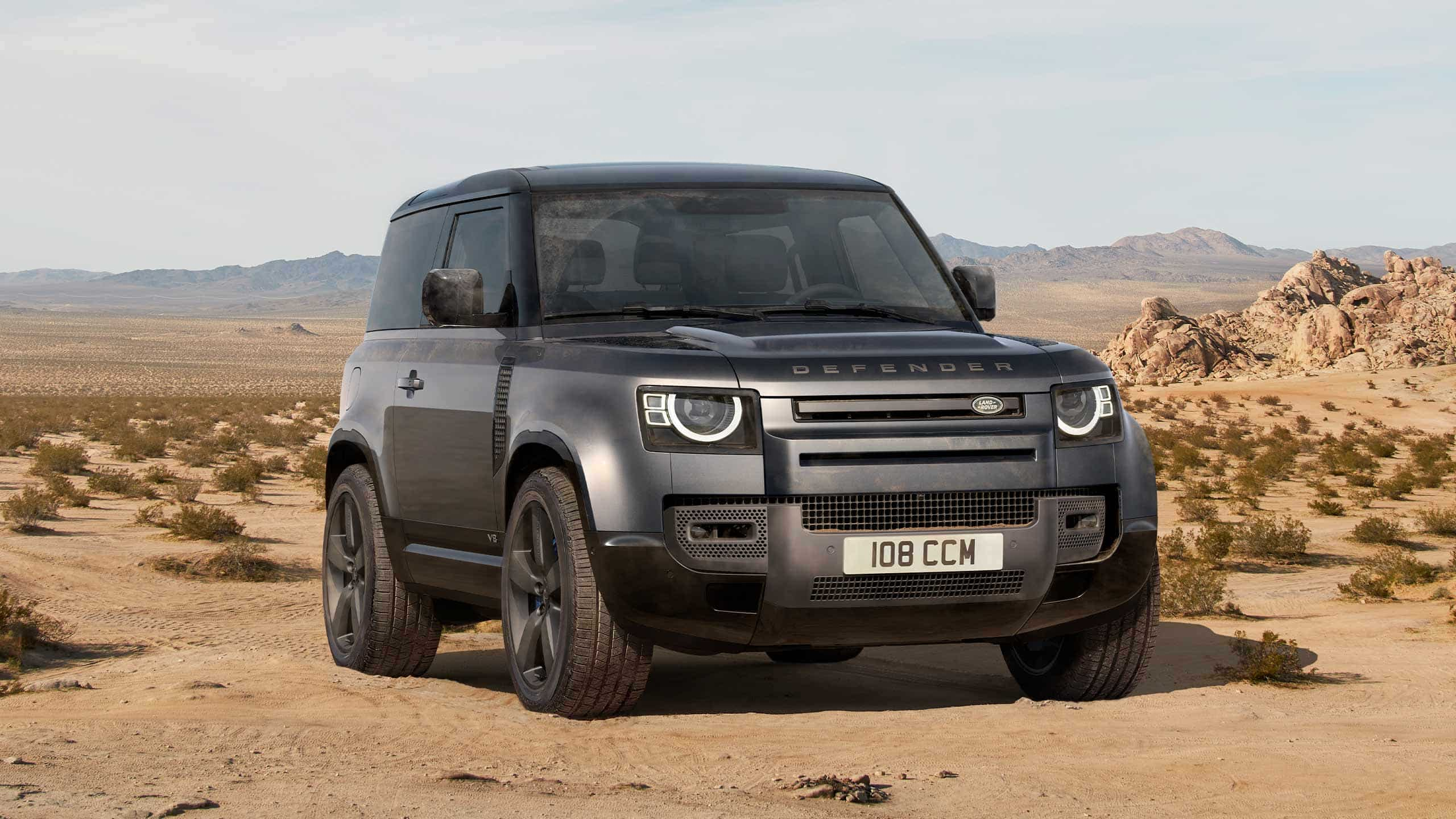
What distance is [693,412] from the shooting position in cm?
582

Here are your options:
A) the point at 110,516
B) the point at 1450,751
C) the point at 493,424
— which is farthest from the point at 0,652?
the point at 110,516

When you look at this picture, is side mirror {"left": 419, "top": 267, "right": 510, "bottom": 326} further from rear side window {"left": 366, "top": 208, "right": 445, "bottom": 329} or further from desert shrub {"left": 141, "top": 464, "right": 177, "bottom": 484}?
desert shrub {"left": 141, "top": 464, "right": 177, "bottom": 484}

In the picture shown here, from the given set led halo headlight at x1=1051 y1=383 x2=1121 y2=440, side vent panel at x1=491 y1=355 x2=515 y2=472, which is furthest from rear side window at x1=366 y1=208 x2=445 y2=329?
led halo headlight at x1=1051 y1=383 x2=1121 y2=440

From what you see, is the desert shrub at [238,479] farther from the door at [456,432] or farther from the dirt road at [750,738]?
the door at [456,432]

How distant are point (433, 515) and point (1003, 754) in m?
3.10

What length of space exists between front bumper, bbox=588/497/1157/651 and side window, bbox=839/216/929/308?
5.59 feet

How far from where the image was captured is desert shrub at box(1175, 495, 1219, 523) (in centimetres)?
2016

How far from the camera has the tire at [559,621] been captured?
20.1 ft

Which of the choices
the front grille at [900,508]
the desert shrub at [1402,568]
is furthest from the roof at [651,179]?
the desert shrub at [1402,568]

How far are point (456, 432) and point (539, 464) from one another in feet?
2.79

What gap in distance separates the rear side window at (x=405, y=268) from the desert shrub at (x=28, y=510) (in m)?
9.83

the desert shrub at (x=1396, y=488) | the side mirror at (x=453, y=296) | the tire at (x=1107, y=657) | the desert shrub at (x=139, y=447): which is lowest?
the desert shrub at (x=139, y=447)

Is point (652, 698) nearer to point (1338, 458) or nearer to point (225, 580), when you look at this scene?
point (225, 580)

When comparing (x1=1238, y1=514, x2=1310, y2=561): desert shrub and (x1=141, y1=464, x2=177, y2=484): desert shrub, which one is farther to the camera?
(x1=141, y1=464, x2=177, y2=484): desert shrub
